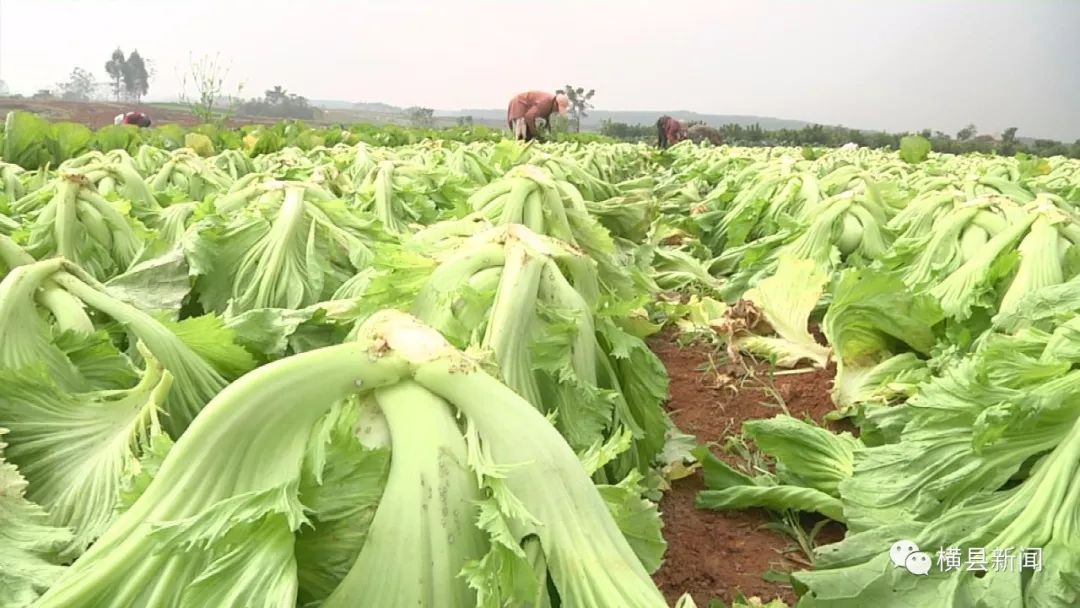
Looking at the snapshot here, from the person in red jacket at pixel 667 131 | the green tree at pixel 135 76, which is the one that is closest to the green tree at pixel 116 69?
the green tree at pixel 135 76

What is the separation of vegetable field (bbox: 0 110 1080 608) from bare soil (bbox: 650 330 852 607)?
2cm

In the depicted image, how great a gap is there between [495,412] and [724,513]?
2.07m

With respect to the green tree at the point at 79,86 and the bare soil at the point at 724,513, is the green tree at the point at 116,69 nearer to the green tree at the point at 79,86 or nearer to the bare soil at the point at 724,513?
the green tree at the point at 79,86

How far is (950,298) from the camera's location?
13.7ft

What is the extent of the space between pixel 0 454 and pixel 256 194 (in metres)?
2.74

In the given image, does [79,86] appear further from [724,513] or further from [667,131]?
[724,513]

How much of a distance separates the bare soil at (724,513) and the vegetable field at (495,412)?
15 millimetres

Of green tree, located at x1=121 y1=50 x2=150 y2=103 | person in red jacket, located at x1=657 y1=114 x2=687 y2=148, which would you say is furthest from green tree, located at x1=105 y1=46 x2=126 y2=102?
person in red jacket, located at x1=657 y1=114 x2=687 y2=148

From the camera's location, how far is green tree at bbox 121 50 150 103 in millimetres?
57719

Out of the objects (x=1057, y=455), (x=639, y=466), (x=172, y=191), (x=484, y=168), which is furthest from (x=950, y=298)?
(x=484, y=168)

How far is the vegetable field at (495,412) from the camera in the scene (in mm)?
1428

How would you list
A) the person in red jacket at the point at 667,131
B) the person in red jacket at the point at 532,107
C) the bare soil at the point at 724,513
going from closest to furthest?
the bare soil at the point at 724,513 < the person in red jacket at the point at 532,107 < the person in red jacket at the point at 667,131

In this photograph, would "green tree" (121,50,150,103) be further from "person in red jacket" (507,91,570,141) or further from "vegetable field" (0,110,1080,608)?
"vegetable field" (0,110,1080,608)

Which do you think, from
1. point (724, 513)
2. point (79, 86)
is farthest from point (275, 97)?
point (724, 513)
